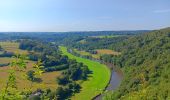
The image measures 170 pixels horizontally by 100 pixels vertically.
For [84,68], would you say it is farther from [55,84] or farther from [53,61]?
[55,84]

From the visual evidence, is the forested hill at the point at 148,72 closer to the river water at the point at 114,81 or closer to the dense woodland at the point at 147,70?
the dense woodland at the point at 147,70

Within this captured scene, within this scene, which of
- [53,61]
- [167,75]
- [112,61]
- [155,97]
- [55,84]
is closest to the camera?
[155,97]

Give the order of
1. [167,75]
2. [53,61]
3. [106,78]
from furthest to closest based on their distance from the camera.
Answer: [53,61]
[106,78]
[167,75]

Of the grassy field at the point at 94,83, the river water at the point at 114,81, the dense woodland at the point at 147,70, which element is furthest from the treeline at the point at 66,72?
the dense woodland at the point at 147,70

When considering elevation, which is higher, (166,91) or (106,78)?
(166,91)

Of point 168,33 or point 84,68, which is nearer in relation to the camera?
point 84,68

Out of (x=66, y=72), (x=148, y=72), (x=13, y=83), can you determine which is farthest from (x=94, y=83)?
(x=13, y=83)

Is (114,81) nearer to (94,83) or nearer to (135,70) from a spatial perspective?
(94,83)

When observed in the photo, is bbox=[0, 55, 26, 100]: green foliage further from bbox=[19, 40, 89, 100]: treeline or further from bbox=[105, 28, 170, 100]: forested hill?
bbox=[19, 40, 89, 100]: treeline

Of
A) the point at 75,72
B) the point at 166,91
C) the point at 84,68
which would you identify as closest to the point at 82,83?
the point at 75,72
